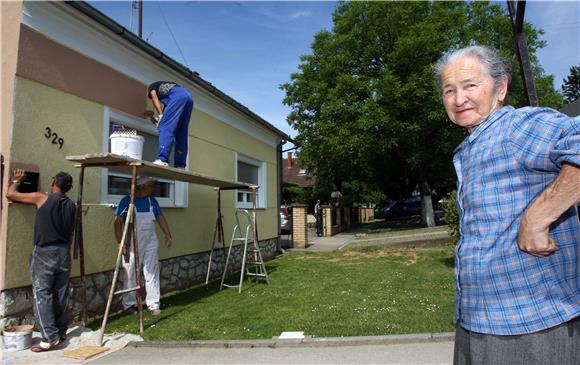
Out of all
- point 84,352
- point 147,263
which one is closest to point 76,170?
point 147,263

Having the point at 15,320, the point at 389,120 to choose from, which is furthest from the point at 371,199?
the point at 15,320

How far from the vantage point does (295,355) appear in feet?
14.3

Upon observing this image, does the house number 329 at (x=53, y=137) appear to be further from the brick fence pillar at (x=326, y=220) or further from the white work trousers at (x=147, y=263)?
the brick fence pillar at (x=326, y=220)

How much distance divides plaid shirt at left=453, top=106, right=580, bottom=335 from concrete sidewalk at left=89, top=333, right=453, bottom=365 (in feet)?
8.87

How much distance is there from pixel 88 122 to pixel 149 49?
1.66 m

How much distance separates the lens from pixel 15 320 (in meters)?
4.69

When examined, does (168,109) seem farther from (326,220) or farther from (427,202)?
(427,202)

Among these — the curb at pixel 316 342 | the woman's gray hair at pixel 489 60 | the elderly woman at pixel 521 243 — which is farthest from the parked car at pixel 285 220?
the elderly woman at pixel 521 243

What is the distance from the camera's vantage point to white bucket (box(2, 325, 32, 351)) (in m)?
4.34

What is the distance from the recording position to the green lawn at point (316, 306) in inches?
203

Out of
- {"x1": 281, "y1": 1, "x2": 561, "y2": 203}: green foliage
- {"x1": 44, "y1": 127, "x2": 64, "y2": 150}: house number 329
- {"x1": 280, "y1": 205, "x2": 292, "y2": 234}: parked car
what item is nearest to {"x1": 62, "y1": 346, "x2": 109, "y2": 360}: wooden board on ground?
{"x1": 44, "y1": 127, "x2": 64, "y2": 150}: house number 329

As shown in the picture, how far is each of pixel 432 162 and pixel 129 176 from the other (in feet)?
55.7

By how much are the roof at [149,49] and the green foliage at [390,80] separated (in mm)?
10049

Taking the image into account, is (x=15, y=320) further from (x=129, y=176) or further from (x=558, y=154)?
(x=558, y=154)
